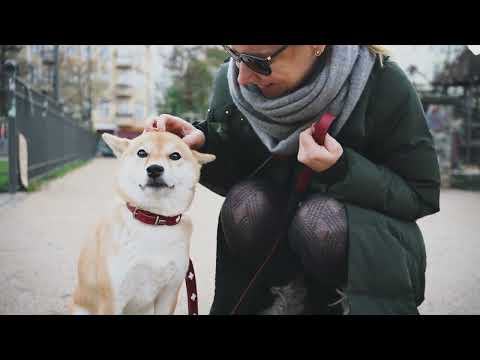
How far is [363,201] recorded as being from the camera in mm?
1262

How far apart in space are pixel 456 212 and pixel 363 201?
1.10 metres

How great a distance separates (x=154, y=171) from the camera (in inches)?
40.9

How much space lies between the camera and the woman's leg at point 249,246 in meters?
1.39

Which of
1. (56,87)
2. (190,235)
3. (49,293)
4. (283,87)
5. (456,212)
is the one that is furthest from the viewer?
(56,87)

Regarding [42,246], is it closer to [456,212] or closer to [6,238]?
[6,238]

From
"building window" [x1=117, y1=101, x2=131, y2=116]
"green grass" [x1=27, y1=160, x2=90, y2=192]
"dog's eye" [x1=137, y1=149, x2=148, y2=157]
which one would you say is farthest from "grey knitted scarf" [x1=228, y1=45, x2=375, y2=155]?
"green grass" [x1=27, y1=160, x2=90, y2=192]

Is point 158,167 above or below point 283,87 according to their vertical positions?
below

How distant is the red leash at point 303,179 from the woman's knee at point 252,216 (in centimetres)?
3

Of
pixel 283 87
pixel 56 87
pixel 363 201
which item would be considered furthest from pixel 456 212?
pixel 56 87

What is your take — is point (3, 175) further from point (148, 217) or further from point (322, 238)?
point (322, 238)

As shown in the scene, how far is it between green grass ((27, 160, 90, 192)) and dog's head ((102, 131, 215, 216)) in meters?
2.16

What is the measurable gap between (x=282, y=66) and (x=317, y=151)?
241 millimetres

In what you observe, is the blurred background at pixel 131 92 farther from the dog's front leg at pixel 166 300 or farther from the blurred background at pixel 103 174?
the dog's front leg at pixel 166 300

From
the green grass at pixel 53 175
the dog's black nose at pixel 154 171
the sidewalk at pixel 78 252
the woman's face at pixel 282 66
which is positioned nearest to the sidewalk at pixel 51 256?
the sidewalk at pixel 78 252
